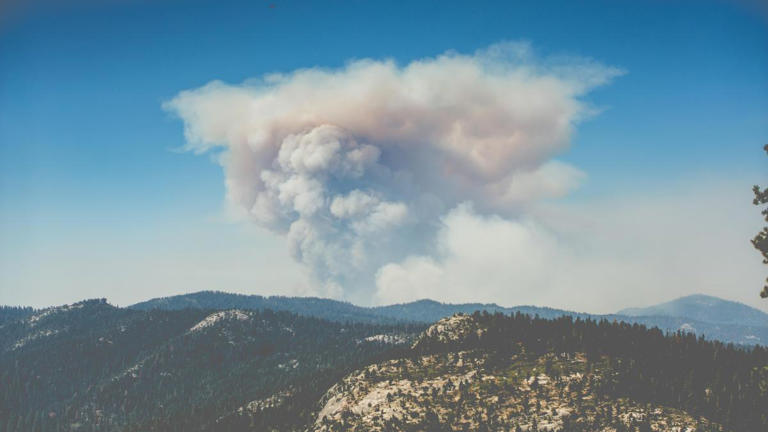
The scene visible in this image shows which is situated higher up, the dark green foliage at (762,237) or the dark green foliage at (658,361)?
the dark green foliage at (762,237)


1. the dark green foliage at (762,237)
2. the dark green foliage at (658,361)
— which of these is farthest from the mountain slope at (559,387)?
the dark green foliage at (762,237)

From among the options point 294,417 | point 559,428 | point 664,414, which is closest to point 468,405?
point 559,428

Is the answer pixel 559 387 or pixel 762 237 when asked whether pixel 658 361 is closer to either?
pixel 559 387

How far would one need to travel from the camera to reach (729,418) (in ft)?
399

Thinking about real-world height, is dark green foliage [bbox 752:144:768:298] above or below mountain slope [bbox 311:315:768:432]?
above

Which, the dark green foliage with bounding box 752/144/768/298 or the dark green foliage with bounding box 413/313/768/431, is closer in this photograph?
the dark green foliage with bounding box 752/144/768/298

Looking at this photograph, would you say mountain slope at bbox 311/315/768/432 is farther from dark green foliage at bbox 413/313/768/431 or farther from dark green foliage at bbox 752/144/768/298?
dark green foliage at bbox 752/144/768/298

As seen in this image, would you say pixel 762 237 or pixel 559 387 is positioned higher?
pixel 762 237

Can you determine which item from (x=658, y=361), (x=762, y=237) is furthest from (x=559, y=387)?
(x=762, y=237)

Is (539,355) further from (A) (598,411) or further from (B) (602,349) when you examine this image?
(A) (598,411)

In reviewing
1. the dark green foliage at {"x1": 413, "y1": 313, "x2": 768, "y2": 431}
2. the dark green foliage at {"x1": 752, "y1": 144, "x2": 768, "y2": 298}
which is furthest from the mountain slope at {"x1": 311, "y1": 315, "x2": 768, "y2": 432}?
the dark green foliage at {"x1": 752, "y1": 144, "x2": 768, "y2": 298}

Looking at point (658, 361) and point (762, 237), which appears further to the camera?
point (658, 361)

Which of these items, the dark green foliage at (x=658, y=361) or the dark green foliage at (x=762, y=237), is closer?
the dark green foliage at (x=762, y=237)

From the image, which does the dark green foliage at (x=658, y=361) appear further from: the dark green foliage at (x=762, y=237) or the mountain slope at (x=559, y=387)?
the dark green foliage at (x=762, y=237)
